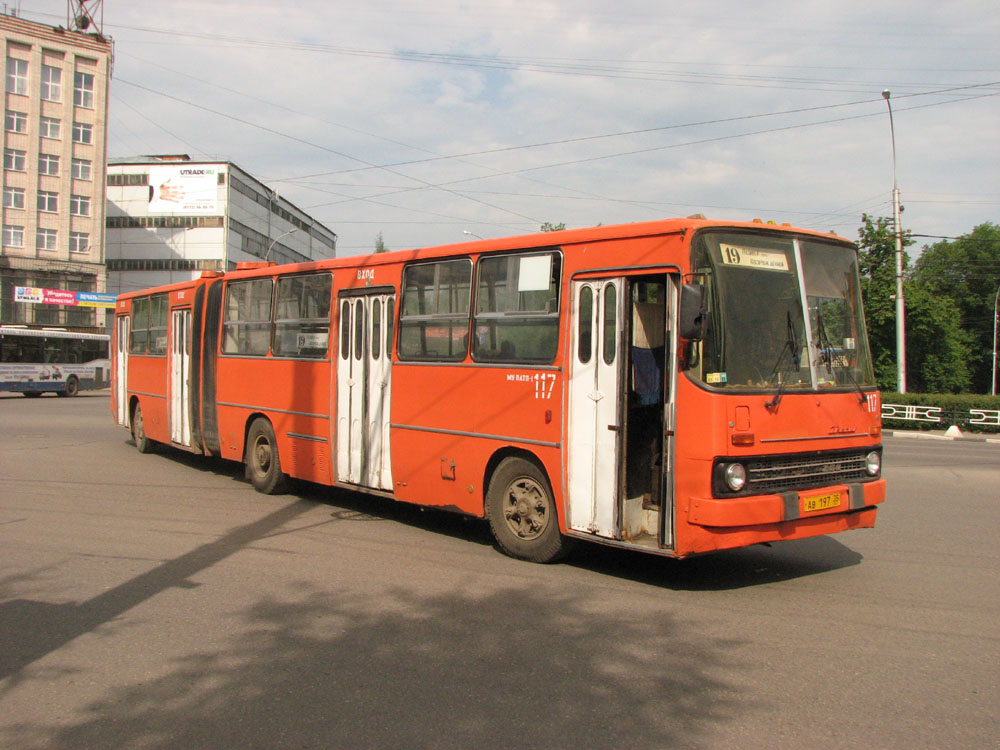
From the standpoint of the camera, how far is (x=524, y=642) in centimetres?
552

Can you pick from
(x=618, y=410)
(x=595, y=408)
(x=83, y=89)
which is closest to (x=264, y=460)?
(x=595, y=408)

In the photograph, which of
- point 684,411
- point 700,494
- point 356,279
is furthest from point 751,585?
point 356,279

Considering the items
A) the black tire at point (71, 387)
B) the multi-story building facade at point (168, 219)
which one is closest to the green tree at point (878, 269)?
the black tire at point (71, 387)

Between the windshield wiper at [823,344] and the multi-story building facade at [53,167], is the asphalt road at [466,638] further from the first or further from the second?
the multi-story building facade at [53,167]

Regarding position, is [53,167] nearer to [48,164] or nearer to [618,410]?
[48,164]

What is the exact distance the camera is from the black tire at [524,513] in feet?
24.8

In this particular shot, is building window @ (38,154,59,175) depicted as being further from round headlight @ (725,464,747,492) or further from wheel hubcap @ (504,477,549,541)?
round headlight @ (725,464,747,492)

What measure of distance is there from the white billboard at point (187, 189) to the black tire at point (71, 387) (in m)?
33.0

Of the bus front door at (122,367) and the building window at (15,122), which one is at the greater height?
the building window at (15,122)

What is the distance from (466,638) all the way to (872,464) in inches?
151

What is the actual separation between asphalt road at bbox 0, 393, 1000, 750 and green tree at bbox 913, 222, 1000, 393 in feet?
247

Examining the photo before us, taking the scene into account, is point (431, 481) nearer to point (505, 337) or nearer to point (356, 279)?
point (505, 337)

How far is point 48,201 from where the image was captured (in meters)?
57.3

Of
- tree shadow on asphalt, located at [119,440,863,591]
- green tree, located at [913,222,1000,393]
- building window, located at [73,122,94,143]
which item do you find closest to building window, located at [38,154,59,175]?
building window, located at [73,122,94,143]
